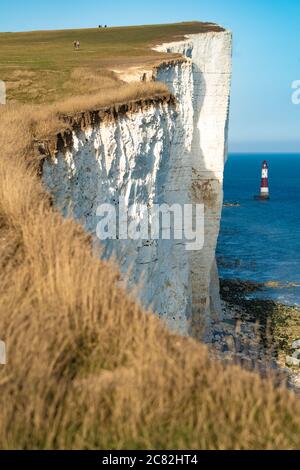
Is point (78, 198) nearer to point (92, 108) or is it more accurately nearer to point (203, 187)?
point (92, 108)

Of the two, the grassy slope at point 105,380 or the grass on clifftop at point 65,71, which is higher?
the grass on clifftop at point 65,71

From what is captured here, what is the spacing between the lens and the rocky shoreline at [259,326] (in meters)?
24.7

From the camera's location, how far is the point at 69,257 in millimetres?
→ 5902

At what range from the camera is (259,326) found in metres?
28.7

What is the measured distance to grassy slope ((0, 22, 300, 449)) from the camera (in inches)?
156

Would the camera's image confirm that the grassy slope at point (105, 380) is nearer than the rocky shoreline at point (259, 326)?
Yes

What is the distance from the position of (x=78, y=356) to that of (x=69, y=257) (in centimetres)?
142

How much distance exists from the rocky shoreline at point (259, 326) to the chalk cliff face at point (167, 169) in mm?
1636
